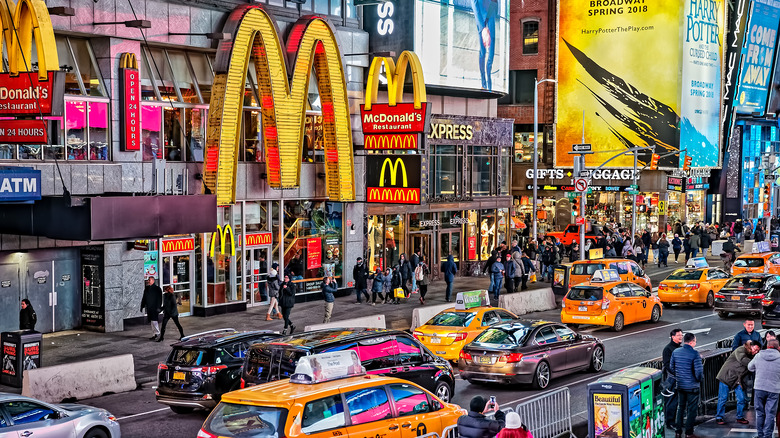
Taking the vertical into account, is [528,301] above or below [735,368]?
below

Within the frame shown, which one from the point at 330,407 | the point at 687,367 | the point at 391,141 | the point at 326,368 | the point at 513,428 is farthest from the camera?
the point at 391,141

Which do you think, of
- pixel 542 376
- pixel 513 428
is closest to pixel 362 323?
pixel 542 376

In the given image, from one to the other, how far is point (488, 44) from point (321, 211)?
45.3 ft

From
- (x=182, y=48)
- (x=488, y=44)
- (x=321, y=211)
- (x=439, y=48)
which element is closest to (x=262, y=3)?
(x=182, y=48)

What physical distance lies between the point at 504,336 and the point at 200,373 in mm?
6602

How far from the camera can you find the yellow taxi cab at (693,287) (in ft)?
116

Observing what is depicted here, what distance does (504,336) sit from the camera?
71.7 ft

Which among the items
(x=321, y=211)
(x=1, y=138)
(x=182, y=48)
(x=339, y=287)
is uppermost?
(x=182, y=48)

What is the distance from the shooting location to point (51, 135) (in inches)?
1044

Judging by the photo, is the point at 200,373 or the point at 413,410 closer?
the point at 413,410

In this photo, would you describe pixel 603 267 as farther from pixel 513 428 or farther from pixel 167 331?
pixel 513 428

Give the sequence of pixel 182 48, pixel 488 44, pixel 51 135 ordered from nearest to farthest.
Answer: pixel 51 135, pixel 182 48, pixel 488 44

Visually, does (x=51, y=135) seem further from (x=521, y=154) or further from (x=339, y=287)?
(x=521, y=154)

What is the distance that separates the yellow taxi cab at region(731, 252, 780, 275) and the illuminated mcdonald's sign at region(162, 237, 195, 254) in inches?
802
